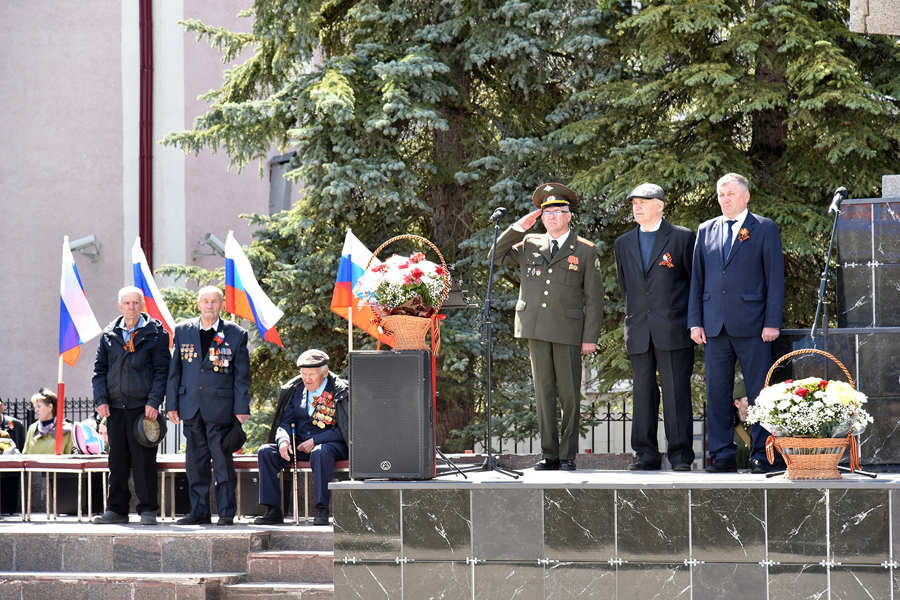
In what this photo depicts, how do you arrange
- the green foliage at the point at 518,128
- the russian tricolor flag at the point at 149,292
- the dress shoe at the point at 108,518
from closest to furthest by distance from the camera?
the dress shoe at the point at 108,518 → the green foliage at the point at 518,128 → the russian tricolor flag at the point at 149,292

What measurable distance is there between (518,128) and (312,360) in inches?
186

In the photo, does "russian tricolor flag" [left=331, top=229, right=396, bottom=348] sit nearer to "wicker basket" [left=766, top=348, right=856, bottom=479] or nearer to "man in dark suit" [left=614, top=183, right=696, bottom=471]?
"man in dark suit" [left=614, top=183, right=696, bottom=471]

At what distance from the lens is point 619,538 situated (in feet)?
19.4

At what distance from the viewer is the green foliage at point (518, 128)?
32.1 feet

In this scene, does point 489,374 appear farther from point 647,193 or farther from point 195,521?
point 195,521

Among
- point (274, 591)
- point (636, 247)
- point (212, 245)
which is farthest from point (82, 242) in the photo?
point (636, 247)

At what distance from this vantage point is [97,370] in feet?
27.5

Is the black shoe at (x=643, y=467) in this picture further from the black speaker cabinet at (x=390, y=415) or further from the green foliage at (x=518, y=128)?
the green foliage at (x=518, y=128)

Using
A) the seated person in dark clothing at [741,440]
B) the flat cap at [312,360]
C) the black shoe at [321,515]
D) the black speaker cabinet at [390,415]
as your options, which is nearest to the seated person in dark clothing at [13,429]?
the flat cap at [312,360]

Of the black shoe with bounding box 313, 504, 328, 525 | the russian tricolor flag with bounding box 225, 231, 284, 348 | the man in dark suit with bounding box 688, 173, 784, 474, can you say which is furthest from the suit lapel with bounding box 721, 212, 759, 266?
the russian tricolor flag with bounding box 225, 231, 284, 348

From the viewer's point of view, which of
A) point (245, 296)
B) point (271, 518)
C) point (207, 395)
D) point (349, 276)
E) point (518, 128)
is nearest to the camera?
point (207, 395)

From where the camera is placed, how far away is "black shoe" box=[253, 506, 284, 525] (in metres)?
8.22

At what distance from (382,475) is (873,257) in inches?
144

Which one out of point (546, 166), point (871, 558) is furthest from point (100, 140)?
point (871, 558)
